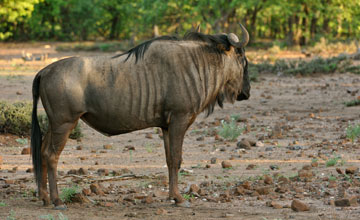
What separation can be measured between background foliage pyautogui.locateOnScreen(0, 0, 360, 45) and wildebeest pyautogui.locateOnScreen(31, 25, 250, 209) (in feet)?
40.3

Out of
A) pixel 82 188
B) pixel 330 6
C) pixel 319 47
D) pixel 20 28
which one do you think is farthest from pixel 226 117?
pixel 20 28

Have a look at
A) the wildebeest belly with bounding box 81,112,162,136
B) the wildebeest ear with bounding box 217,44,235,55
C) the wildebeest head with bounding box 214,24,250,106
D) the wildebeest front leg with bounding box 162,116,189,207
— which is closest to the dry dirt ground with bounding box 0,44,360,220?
the wildebeest front leg with bounding box 162,116,189,207

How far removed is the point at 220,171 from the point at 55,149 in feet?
8.10

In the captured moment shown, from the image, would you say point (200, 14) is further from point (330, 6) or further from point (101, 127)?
point (101, 127)

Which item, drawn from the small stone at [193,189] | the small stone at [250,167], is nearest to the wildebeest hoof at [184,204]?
the small stone at [193,189]

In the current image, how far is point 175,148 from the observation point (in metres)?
6.00

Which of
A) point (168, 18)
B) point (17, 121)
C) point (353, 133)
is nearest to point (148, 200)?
point (353, 133)

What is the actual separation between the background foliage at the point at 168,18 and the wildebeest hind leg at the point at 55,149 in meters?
12.7

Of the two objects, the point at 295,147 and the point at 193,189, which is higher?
the point at 193,189

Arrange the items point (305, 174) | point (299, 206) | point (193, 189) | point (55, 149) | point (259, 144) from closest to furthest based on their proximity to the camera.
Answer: point (299, 206) → point (55, 149) → point (193, 189) → point (305, 174) → point (259, 144)

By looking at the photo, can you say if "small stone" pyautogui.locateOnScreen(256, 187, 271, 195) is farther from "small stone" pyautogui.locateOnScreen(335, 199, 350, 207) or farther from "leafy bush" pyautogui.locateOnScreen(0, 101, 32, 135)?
"leafy bush" pyautogui.locateOnScreen(0, 101, 32, 135)

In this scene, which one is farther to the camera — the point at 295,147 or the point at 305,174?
the point at 295,147

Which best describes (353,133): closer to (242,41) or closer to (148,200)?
(242,41)

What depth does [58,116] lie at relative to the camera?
5.73 m
